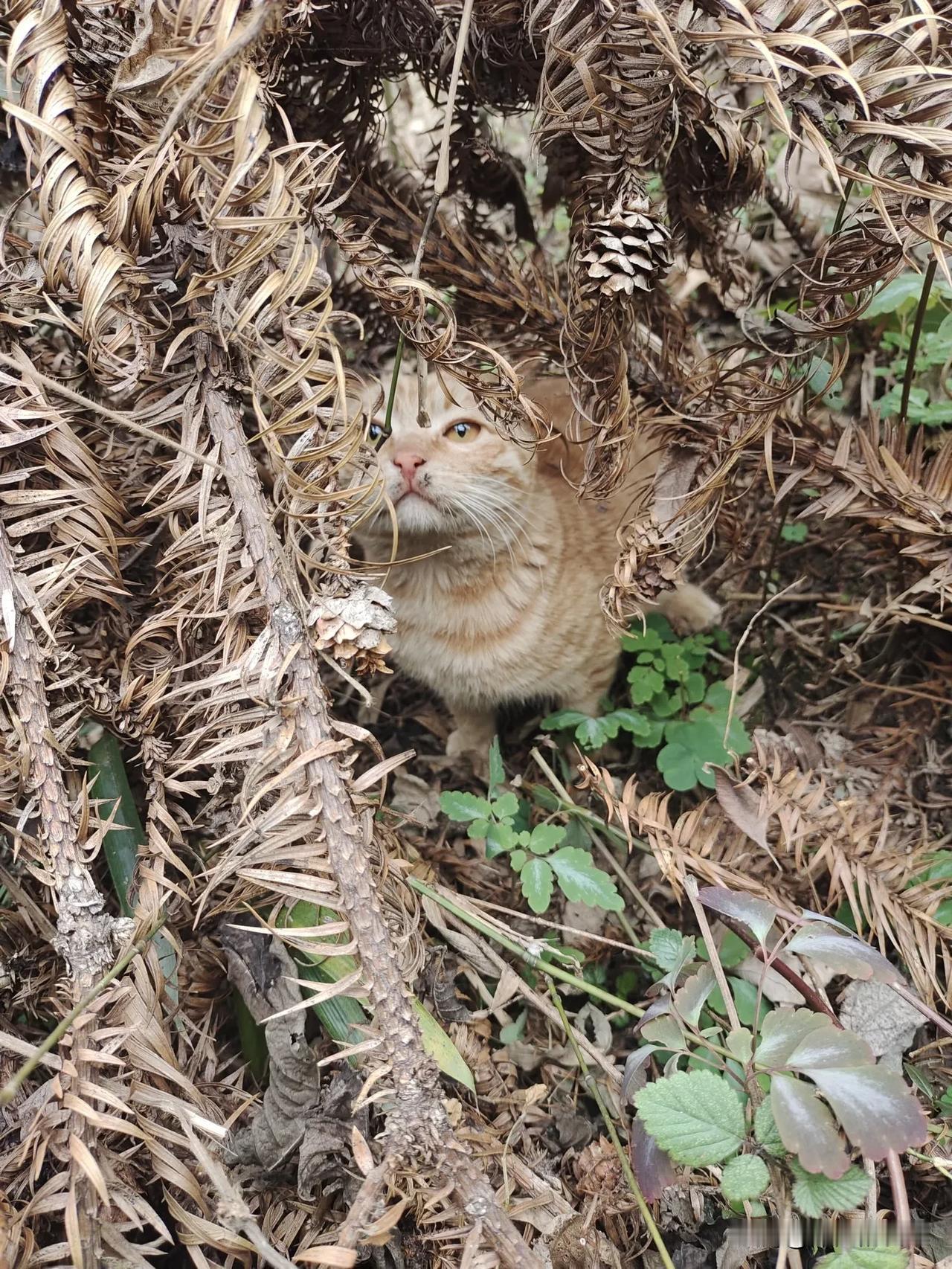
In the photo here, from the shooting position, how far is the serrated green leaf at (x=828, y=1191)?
3.51ft

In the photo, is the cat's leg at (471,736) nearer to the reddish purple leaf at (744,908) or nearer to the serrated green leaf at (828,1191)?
the reddish purple leaf at (744,908)

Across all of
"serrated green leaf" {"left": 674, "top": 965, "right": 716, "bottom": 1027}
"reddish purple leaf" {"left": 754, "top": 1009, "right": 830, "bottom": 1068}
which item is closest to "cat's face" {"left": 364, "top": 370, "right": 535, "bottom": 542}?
"serrated green leaf" {"left": 674, "top": 965, "right": 716, "bottom": 1027}

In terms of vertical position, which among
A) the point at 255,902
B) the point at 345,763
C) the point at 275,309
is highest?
the point at 275,309

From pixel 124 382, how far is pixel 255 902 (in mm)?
773

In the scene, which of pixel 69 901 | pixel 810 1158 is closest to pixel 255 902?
pixel 69 901

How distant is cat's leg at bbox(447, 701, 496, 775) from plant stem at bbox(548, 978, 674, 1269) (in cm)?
82

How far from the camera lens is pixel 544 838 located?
1.72 m

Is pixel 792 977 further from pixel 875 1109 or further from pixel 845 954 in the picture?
pixel 875 1109

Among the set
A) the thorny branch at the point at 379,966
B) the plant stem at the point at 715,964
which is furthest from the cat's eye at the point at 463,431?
the plant stem at the point at 715,964

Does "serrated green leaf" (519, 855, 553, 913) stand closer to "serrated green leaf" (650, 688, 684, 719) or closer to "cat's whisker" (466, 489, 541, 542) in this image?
"serrated green leaf" (650, 688, 684, 719)

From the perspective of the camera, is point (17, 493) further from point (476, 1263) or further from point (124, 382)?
point (476, 1263)

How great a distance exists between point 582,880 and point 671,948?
29cm

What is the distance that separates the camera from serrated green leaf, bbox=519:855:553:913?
1.63 metres

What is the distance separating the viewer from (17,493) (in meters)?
1.18
